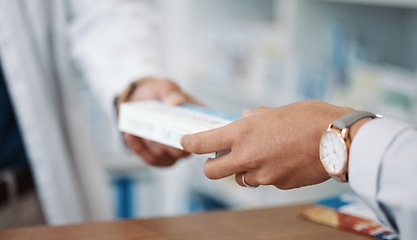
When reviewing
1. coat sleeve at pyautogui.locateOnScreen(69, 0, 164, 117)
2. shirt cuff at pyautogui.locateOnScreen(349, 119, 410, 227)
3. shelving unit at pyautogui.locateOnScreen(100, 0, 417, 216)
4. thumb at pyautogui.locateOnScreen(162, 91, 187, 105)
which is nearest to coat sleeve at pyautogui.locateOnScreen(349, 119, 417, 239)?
Answer: shirt cuff at pyautogui.locateOnScreen(349, 119, 410, 227)

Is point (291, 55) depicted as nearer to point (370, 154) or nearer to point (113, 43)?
point (113, 43)

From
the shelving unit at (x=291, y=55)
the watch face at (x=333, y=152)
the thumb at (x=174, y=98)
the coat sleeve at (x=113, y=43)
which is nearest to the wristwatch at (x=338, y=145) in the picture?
the watch face at (x=333, y=152)

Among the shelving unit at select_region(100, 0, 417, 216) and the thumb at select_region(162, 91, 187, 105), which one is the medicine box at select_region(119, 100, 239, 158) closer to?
the thumb at select_region(162, 91, 187, 105)

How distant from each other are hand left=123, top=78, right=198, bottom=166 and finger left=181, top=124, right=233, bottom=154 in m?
0.26

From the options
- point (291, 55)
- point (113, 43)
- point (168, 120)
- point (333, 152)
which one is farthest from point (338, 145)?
point (291, 55)

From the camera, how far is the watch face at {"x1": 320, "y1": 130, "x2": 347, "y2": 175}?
60 centimetres

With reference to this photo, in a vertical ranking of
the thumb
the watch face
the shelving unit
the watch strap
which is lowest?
the shelving unit

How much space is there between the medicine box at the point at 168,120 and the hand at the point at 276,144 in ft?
0.10

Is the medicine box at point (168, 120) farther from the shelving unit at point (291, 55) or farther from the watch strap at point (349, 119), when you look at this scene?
the shelving unit at point (291, 55)

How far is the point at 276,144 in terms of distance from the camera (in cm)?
65

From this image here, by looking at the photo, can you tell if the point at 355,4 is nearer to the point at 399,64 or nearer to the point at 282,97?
the point at 399,64

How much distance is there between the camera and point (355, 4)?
6.03ft

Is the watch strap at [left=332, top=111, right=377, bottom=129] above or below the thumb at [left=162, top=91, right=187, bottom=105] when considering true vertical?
above

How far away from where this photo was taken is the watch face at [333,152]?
0.60m
